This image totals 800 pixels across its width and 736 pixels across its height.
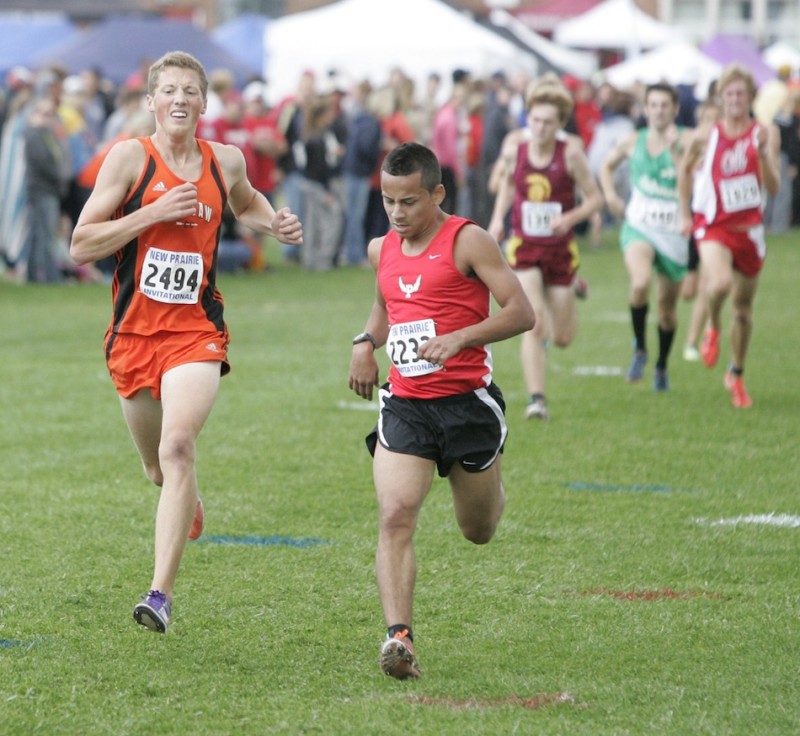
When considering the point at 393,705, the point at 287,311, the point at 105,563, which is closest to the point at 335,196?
the point at 287,311

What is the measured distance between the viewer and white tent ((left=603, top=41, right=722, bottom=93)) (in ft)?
113

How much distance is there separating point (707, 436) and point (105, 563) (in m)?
4.63

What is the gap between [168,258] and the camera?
5.97 metres

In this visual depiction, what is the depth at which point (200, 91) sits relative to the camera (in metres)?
6.08

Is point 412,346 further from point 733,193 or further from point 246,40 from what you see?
point 246,40

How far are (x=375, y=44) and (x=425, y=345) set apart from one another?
82.7 ft

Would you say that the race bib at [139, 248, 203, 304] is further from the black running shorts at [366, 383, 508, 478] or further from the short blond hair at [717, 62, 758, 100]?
the short blond hair at [717, 62, 758, 100]

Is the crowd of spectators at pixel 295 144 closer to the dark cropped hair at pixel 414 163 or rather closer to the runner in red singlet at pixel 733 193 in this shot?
the runner in red singlet at pixel 733 193

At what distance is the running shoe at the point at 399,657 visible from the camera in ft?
16.8

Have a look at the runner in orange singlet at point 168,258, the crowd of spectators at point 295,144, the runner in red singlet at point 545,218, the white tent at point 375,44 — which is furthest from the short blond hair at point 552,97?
the white tent at point 375,44

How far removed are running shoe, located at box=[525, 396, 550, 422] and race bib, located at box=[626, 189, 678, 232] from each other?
199cm

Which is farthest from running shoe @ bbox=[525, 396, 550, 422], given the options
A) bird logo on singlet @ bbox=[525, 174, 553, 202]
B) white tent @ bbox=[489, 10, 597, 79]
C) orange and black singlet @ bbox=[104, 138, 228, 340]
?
white tent @ bbox=[489, 10, 597, 79]

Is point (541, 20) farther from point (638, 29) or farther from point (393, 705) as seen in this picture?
point (393, 705)

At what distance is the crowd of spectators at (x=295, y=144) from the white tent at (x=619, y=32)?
11.3m
